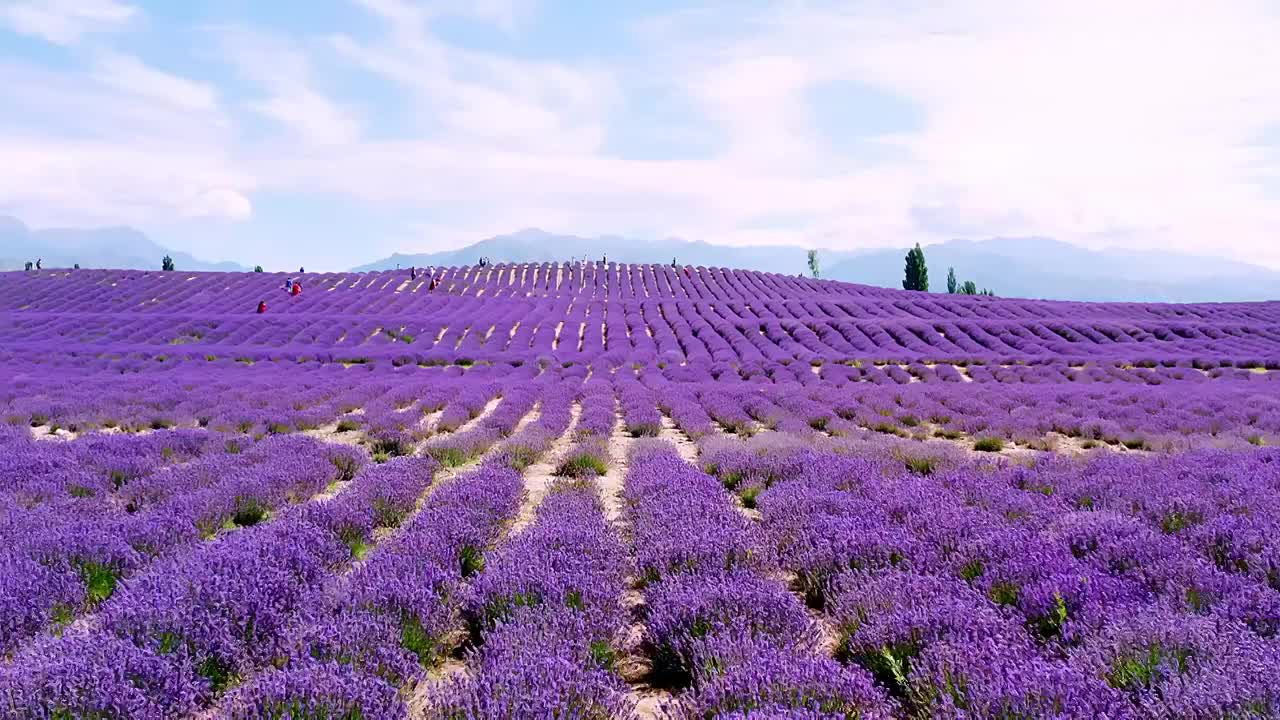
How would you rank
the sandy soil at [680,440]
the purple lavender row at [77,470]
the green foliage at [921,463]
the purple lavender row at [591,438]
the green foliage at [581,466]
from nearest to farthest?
the purple lavender row at [77,470]
the green foliage at [921,463]
the green foliage at [581,466]
the purple lavender row at [591,438]
the sandy soil at [680,440]

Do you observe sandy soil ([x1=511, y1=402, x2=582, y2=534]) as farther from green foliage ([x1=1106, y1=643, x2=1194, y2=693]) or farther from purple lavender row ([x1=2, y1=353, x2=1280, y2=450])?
green foliage ([x1=1106, y1=643, x2=1194, y2=693])

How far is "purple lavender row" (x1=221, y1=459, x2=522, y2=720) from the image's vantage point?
2.35 meters

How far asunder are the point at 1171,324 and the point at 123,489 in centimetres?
3978

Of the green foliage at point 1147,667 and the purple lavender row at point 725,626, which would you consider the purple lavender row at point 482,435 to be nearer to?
the purple lavender row at point 725,626

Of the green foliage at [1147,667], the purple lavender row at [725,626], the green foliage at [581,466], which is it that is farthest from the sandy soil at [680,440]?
the green foliage at [1147,667]

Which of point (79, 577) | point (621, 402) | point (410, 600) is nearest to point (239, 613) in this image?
point (410, 600)

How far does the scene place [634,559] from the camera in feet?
15.0

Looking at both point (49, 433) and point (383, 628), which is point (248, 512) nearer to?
point (383, 628)

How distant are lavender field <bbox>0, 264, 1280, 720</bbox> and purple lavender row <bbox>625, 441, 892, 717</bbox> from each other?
17 mm

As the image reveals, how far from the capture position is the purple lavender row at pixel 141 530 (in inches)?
138

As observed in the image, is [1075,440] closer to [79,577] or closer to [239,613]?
[239,613]

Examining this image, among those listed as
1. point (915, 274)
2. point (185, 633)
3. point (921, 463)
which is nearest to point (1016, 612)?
point (185, 633)

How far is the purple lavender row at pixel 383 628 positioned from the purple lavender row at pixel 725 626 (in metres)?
1.10

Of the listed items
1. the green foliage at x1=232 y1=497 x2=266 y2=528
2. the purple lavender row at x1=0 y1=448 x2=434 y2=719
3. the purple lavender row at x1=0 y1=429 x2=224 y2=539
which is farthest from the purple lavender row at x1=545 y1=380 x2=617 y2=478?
the purple lavender row at x1=0 y1=429 x2=224 y2=539
